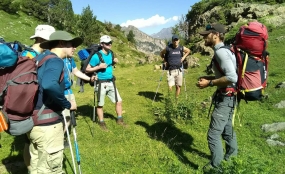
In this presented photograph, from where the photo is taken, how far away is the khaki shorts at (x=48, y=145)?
3686 mm

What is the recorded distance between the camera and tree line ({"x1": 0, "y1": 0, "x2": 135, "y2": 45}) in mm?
50406

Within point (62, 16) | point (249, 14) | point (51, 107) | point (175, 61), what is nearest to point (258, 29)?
point (51, 107)

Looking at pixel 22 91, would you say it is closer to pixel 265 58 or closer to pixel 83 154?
pixel 83 154

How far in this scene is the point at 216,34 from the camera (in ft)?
14.9

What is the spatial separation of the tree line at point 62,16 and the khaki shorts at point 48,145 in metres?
48.3

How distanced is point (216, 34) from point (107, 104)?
7.43 meters

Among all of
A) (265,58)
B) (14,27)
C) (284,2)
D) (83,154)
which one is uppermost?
(284,2)

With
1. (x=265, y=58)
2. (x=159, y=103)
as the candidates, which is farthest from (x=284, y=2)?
(x=265, y=58)

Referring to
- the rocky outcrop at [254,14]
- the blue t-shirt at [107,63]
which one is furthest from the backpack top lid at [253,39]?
the rocky outcrop at [254,14]

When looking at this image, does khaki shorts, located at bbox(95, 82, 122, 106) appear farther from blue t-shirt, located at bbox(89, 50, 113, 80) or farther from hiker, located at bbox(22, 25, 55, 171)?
hiker, located at bbox(22, 25, 55, 171)

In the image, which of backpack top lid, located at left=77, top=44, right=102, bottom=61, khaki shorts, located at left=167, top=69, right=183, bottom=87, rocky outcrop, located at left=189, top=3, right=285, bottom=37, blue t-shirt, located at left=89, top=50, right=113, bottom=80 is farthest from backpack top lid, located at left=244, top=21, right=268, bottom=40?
rocky outcrop, located at left=189, top=3, right=285, bottom=37

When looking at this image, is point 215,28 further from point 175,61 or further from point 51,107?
point 175,61

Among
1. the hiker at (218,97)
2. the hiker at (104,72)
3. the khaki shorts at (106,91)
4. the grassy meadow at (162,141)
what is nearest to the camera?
the hiker at (218,97)

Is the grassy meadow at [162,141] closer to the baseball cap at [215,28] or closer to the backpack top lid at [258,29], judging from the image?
the backpack top lid at [258,29]
